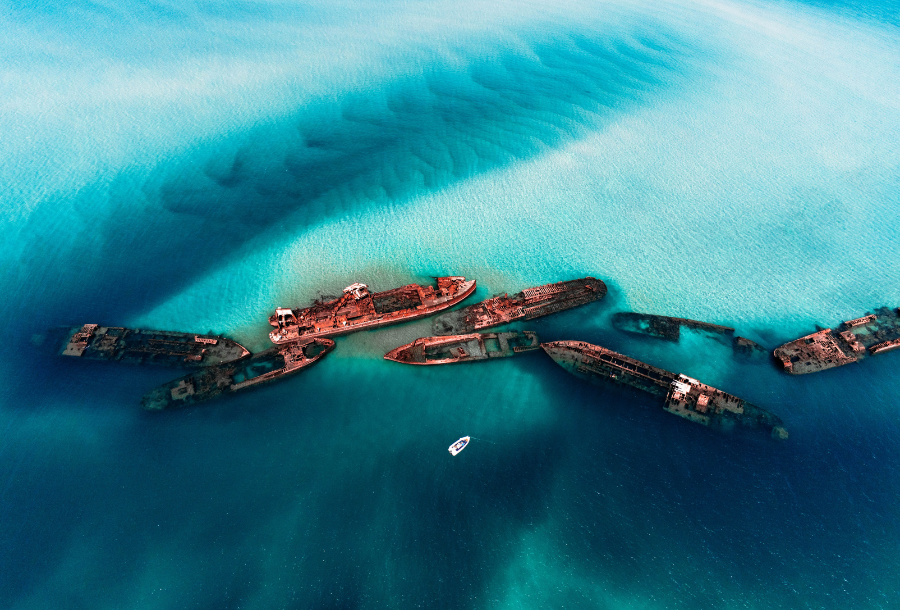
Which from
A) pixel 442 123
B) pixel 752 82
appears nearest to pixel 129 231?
pixel 442 123

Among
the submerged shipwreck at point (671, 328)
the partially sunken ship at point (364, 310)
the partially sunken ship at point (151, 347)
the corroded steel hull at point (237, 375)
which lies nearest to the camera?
the corroded steel hull at point (237, 375)

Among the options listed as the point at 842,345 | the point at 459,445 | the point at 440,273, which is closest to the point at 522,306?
the point at 440,273

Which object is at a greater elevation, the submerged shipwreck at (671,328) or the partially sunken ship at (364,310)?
the partially sunken ship at (364,310)

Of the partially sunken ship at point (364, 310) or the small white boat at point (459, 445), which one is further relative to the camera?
Answer: the partially sunken ship at point (364, 310)

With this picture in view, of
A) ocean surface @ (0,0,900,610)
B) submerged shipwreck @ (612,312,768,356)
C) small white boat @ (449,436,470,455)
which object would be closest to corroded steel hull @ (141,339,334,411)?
ocean surface @ (0,0,900,610)

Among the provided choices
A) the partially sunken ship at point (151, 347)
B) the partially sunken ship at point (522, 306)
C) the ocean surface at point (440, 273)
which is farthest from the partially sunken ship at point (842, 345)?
the partially sunken ship at point (151, 347)

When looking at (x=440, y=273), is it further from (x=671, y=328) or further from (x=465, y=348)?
(x=671, y=328)

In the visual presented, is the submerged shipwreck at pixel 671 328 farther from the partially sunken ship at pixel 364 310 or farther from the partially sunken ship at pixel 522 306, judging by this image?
the partially sunken ship at pixel 364 310
